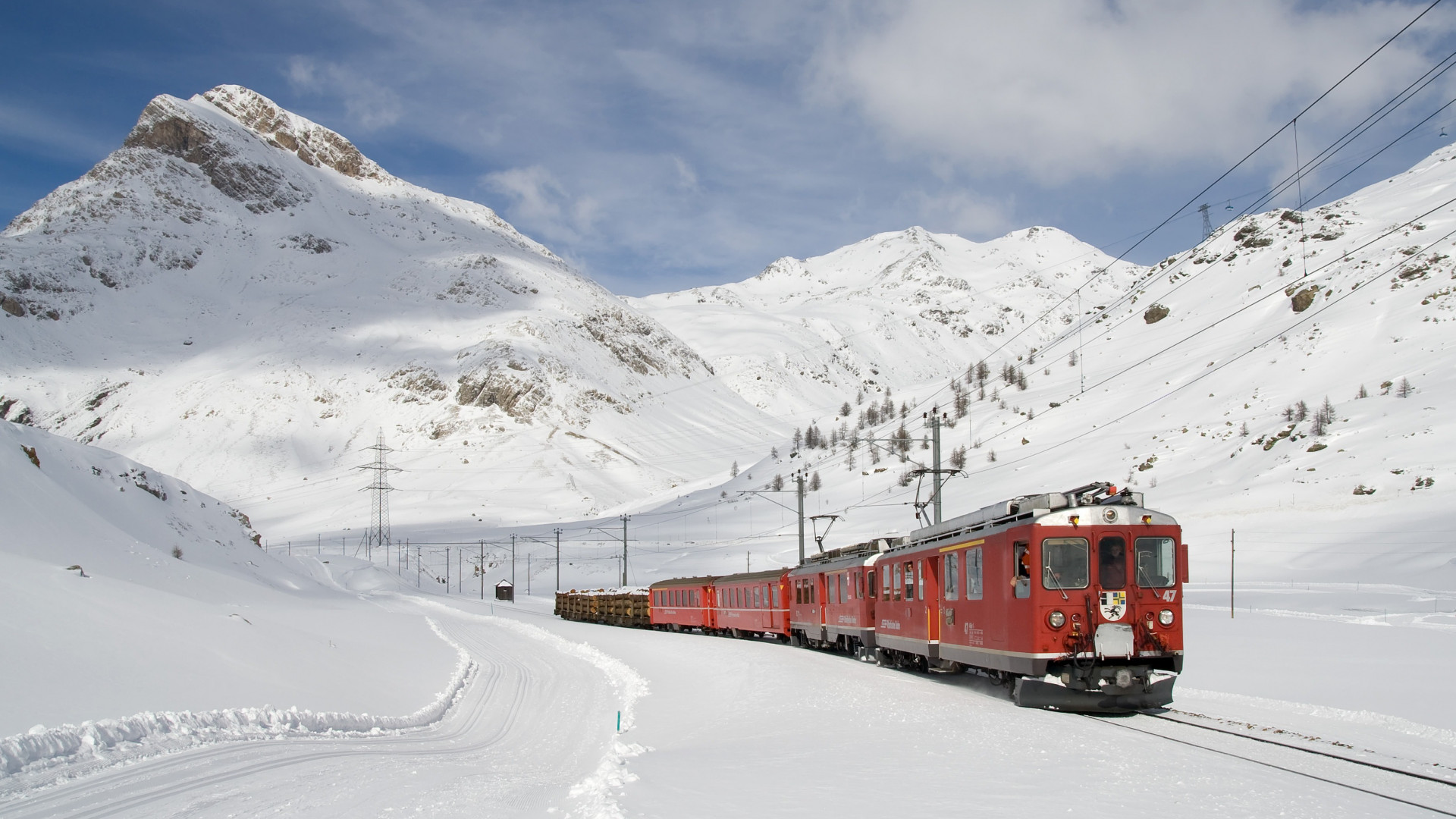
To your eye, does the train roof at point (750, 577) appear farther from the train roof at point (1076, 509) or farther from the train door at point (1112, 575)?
the train door at point (1112, 575)

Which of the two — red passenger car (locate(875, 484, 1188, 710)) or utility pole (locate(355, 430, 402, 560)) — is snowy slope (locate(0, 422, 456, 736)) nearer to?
red passenger car (locate(875, 484, 1188, 710))

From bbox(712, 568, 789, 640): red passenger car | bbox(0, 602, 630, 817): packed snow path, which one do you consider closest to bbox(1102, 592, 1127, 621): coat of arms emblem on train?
bbox(0, 602, 630, 817): packed snow path

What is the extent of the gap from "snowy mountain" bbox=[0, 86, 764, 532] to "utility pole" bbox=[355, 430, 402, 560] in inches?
118

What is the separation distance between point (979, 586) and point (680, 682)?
8.86m

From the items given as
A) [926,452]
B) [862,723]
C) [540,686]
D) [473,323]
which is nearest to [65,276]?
[473,323]

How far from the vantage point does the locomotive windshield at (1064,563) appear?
15.6m

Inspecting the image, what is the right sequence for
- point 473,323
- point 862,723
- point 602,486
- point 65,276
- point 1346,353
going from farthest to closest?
point 473,323 < point 65,276 < point 602,486 < point 1346,353 < point 862,723

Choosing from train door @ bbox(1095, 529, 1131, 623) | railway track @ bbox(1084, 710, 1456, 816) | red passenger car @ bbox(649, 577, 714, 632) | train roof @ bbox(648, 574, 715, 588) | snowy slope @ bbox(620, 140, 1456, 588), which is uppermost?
snowy slope @ bbox(620, 140, 1456, 588)

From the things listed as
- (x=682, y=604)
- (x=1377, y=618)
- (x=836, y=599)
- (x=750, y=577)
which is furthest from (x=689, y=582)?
(x=1377, y=618)

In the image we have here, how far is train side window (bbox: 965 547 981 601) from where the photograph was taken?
1778cm

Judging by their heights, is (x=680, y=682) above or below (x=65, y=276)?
below

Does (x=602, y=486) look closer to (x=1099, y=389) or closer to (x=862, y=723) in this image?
(x=1099, y=389)

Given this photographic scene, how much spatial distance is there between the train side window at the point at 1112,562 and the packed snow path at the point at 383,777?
27.1ft

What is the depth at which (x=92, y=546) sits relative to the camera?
23031 millimetres
